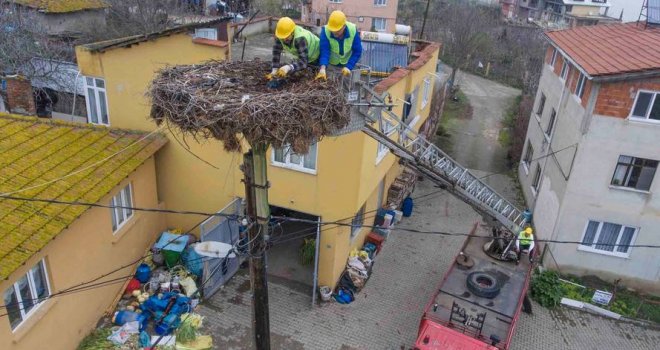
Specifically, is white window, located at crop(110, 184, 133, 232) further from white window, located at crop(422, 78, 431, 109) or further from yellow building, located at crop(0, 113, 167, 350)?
white window, located at crop(422, 78, 431, 109)

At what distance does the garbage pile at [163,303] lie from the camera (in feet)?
38.9

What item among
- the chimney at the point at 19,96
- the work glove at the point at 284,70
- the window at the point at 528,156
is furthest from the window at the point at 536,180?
the chimney at the point at 19,96

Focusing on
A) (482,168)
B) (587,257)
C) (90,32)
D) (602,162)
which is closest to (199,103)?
(602,162)

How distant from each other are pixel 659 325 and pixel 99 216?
16654mm

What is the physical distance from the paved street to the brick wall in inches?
250

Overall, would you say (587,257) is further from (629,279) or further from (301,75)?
(301,75)

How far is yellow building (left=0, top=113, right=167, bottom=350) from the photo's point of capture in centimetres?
942

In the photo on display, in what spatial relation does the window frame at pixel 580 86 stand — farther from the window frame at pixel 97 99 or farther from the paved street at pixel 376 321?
the window frame at pixel 97 99

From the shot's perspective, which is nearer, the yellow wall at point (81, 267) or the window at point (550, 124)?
the yellow wall at point (81, 267)

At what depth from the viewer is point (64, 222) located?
1014 centimetres

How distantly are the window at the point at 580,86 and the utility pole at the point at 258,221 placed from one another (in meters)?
13.4

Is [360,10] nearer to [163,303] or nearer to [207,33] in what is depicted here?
[207,33]

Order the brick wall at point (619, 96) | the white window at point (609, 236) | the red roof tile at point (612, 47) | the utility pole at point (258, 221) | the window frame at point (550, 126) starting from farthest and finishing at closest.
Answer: the window frame at point (550, 126), the white window at point (609, 236), the red roof tile at point (612, 47), the brick wall at point (619, 96), the utility pole at point (258, 221)

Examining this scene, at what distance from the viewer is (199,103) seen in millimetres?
6520
